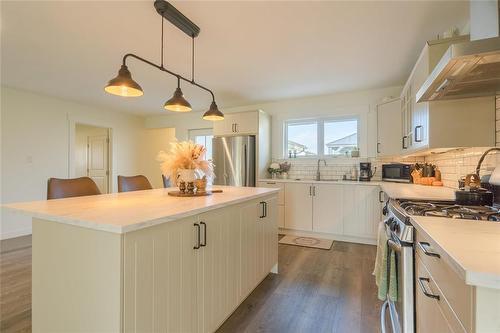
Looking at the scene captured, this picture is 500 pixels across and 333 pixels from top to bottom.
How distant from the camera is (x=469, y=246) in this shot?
716 mm

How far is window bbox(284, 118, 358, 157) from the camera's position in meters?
4.06

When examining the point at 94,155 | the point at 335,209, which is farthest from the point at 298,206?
the point at 94,155

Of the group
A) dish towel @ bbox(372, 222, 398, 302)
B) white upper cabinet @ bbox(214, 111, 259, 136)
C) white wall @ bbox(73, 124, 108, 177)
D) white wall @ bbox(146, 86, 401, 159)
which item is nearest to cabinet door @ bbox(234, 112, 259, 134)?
white upper cabinet @ bbox(214, 111, 259, 136)

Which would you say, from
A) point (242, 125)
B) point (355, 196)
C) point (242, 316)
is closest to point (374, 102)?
point (355, 196)

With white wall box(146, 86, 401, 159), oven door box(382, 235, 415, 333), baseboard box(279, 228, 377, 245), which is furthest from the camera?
white wall box(146, 86, 401, 159)

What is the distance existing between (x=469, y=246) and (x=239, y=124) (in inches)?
150

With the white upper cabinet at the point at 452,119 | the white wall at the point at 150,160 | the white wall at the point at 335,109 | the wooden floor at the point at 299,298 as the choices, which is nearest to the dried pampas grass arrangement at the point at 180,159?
the wooden floor at the point at 299,298

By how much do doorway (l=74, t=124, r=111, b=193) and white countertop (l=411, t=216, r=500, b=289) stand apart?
19.4 ft

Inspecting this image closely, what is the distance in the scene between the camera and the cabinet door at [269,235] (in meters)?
2.22

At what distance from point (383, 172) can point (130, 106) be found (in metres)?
4.89

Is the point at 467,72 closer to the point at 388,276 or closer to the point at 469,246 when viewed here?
the point at 469,246

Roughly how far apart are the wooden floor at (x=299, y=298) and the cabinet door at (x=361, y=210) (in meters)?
0.49

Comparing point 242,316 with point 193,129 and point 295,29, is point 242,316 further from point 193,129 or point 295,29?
point 193,129

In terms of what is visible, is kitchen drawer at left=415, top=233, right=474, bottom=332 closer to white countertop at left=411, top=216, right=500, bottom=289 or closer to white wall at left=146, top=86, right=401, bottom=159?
white countertop at left=411, top=216, right=500, bottom=289
